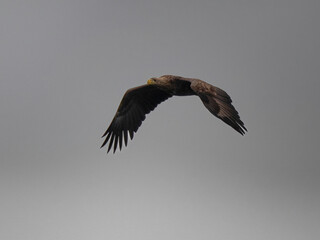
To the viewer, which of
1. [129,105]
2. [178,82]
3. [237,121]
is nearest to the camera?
[237,121]

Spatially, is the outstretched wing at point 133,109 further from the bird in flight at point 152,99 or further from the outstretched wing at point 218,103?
the outstretched wing at point 218,103

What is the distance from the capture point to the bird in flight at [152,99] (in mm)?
4645

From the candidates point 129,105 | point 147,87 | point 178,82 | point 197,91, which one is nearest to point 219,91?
point 197,91

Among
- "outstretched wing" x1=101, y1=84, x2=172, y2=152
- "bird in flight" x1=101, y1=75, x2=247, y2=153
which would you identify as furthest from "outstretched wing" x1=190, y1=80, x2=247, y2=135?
"outstretched wing" x1=101, y1=84, x2=172, y2=152

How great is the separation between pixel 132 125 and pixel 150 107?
13.5 inches

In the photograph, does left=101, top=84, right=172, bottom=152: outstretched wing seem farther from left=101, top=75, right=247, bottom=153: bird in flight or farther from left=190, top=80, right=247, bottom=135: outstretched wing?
left=190, top=80, right=247, bottom=135: outstretched wing

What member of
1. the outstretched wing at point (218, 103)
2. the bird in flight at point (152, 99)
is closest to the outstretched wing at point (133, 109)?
the bird in flight at point (152, 99)

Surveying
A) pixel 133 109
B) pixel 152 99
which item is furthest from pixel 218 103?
pixel 133 109

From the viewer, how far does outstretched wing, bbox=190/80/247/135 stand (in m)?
4.45

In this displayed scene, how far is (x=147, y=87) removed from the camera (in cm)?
616

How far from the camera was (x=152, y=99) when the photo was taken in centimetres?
647

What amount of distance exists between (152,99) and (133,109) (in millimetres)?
292

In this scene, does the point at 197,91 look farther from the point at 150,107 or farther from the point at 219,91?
the point at 150,107

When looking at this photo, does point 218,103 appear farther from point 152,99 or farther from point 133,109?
point 133,109
